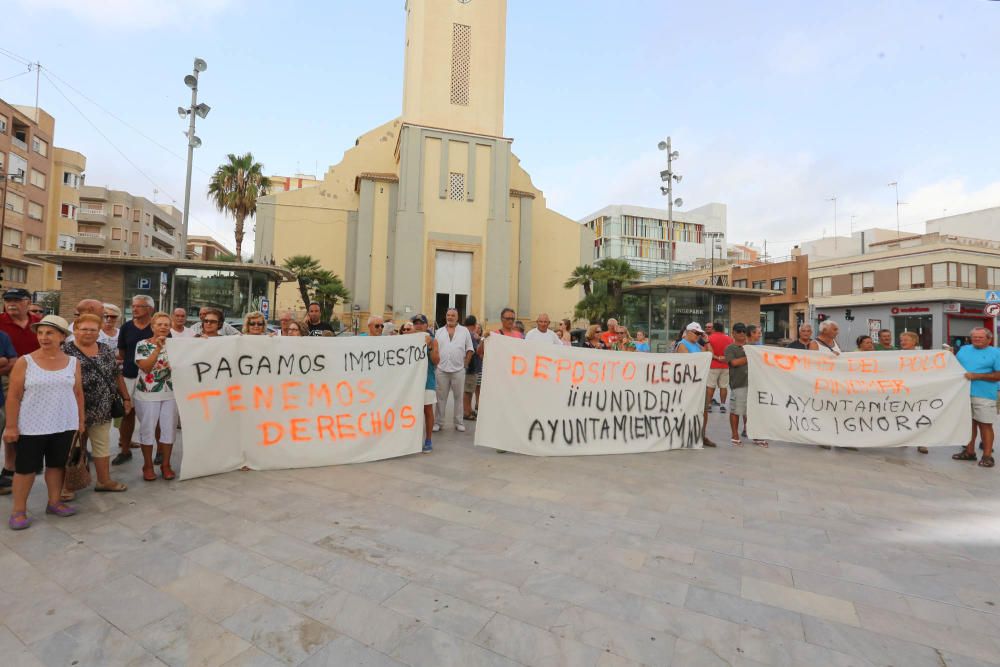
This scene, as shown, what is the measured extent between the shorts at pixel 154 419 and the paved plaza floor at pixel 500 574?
1.43ft

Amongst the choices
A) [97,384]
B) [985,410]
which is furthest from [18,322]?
[985,410]

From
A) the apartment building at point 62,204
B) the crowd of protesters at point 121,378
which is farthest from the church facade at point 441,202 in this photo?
the apartment building at point 62,204

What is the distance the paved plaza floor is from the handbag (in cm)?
22

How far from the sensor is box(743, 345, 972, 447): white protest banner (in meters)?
6.97

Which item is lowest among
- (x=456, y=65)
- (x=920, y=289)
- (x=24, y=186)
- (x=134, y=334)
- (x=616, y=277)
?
(x=134, y=334)

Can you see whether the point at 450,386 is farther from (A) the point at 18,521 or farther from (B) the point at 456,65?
(B) the point at 456,65

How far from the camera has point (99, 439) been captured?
4.50 metres

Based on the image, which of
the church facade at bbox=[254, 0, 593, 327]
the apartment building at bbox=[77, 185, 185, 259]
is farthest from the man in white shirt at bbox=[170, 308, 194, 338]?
the apartment building at bbox=[77, 185, 185, 259]

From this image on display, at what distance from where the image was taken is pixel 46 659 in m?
2.27

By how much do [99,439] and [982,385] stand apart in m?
10.1

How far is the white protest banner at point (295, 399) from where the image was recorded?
4988 mm

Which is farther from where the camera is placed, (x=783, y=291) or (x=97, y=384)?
(x=783, y=291)

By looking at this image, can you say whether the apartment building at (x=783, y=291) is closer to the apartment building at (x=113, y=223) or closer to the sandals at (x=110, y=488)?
the sandals at (x=110, y=488)

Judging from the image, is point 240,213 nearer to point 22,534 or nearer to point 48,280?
point 48,280
